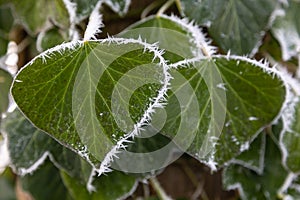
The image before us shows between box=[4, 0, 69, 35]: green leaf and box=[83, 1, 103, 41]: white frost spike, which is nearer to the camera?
box=[83, 1, 103, 41]: white frost spike

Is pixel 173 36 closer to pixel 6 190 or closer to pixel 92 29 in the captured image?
pixel 92 29

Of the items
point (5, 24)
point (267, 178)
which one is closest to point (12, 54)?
point (5, 24)

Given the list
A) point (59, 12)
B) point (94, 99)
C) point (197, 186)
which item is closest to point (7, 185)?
point (197, 186)

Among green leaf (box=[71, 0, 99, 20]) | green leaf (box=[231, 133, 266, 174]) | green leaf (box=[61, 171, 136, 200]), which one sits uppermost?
green leaf (box=[71, 0, 99, 20])

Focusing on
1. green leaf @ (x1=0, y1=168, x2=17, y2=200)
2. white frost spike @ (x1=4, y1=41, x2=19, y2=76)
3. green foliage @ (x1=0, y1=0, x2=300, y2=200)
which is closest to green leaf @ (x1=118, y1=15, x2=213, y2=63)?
green foliage @ (x1=0, y1=0, x2=300, y2=200)

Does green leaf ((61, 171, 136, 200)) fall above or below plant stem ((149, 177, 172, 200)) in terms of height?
above

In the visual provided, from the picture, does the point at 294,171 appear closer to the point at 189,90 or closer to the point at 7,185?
the point at 189,90

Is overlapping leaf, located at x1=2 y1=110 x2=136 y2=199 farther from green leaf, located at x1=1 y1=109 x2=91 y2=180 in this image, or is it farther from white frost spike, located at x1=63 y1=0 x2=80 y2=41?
white frost spike, located at x1=63 y1=0 x2=80 y2=41
